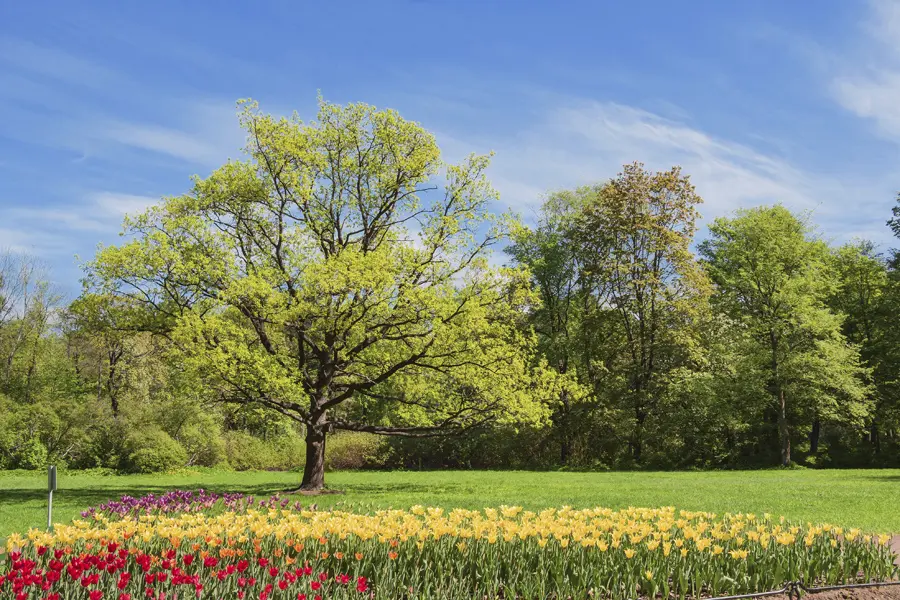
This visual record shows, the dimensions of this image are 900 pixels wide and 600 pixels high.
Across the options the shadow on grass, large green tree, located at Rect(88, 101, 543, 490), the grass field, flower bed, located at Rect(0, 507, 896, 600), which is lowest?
the shadow on grass

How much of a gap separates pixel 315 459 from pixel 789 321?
2381 centimetres

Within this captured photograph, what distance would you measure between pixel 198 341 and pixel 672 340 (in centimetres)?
2347

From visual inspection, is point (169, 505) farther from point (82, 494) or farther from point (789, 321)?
point (789, 321)

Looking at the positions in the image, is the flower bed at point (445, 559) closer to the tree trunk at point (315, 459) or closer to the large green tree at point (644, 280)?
the tree trunk at point (315, 459)

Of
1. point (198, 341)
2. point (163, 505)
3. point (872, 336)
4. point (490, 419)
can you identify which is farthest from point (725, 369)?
point (163, 505)

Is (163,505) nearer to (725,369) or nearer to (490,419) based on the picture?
(490,419)

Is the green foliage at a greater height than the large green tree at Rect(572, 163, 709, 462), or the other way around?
the large green tree at Rect(572, 163, 709, 462)

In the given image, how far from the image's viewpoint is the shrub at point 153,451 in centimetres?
2717

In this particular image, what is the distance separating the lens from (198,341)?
15.2 meters

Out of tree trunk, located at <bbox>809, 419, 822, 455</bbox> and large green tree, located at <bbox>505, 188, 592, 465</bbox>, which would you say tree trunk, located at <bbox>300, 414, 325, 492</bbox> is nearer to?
large green tree, located at <bbox>505, 188, 592, 465</bbox>

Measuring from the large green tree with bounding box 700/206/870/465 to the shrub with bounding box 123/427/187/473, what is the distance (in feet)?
81.9

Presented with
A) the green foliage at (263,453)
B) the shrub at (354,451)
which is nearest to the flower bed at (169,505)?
the green foliage at (263,453)

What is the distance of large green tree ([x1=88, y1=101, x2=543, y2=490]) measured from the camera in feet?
50.3

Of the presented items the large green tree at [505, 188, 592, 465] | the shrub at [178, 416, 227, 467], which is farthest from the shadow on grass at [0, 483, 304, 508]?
the large green tree at [505, 188, 592, 465]
